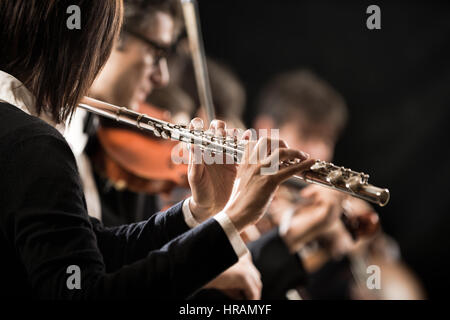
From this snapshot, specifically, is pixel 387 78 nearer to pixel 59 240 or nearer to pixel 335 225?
pixel 335 225

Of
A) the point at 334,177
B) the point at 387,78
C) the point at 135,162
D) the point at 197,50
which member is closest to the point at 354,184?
the point at 334,177

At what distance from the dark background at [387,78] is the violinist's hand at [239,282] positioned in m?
1.86

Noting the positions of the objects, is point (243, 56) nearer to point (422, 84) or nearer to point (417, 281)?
point (422, 84)

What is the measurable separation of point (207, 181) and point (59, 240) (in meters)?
0.34

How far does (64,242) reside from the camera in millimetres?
677

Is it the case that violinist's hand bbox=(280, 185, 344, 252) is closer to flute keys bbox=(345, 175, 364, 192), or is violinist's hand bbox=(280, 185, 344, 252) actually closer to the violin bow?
the violin bow

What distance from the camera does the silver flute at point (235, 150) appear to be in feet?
2.63

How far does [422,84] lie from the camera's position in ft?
10.3

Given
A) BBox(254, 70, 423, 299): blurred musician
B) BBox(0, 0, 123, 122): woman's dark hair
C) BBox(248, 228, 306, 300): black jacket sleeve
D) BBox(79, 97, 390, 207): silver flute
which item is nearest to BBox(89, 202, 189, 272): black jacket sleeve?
BBox(79, 97, 390, 207): silver flute

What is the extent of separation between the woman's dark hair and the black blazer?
115 millimetres

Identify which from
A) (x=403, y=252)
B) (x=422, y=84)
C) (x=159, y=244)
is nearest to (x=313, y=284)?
(x=403, y=252)

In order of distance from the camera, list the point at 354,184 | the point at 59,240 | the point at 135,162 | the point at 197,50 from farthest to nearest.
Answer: the point at 197,50, the point at 135,162, the point at 354,184, the point at 59,240

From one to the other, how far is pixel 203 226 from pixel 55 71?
1.18ft

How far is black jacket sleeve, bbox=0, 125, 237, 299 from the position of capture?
667 millimetres
